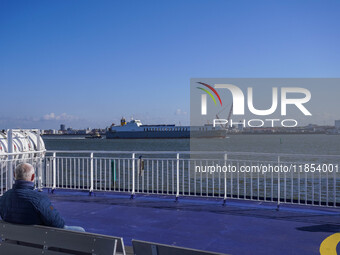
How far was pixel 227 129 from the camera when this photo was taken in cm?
12444

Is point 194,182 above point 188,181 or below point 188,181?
above

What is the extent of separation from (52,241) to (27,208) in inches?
19.1

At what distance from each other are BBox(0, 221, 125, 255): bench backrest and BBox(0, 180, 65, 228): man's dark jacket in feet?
0.30

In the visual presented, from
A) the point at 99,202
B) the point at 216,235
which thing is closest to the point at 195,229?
the point at 216,235

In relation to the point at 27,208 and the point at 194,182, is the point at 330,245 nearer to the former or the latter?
the point at 27,208

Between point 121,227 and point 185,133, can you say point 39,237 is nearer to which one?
point 121,227

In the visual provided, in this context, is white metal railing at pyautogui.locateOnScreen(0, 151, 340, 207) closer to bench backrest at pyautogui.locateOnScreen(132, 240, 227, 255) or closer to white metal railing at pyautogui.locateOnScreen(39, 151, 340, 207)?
white metal railing at pyautogui.locateOnScreen(39, 151, 340, 207)

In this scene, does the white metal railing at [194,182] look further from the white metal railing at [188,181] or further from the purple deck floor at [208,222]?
the purple deck floor at [208,222]

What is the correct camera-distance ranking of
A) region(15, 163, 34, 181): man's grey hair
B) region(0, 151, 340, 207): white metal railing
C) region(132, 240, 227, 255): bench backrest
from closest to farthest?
1. region(132, 240, 227, 255): bench backrest
2. region(15, 163, 34, 181): man's grey hair
3. region(0, 151, 340, 207): white metal railing

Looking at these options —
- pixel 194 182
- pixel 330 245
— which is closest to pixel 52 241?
pixel 330 245

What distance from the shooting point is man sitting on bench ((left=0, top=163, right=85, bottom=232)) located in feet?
10.6

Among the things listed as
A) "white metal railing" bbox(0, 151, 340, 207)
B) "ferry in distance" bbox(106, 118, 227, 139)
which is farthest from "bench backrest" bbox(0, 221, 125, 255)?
"ferry in distance" bbox(106, 118, 227, 139)

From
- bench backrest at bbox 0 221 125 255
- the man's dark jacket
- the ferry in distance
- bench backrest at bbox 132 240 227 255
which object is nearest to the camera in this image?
bench backrest at bbox 132 240 227 255

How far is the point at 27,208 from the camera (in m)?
3.26
